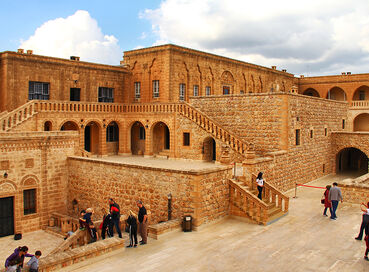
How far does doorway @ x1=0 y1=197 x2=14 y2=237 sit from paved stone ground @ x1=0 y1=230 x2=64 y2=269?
35cm

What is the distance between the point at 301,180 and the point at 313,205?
5.68 meters

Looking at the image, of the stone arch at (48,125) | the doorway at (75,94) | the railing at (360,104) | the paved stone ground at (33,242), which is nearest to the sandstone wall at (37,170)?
the paved stone ground at (33,242)

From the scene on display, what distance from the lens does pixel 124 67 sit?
30375 mm

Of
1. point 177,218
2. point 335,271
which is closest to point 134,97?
point 177,218

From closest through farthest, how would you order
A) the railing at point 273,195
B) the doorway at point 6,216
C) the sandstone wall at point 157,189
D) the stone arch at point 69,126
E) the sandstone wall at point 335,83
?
the sandstone wall at point 157,189
the railing at point 273,195
the doorway at point 6,216
the stone arch at point 69,126
the sandstone wall at point 335,83

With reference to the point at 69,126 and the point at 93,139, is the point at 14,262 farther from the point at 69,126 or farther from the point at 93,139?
the point at 93,139

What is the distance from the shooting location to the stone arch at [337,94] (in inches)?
1642

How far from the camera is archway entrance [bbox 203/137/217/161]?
23.7m

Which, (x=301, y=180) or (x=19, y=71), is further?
(x=19, y=71)

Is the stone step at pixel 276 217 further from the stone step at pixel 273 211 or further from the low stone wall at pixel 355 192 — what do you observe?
the low stone wall at pixel 355 192

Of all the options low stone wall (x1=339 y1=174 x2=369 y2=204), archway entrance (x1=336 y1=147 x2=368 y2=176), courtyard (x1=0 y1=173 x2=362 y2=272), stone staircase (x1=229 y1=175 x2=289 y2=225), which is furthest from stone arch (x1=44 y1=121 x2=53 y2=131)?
archway entrance (x1=336 y1=147 x2=368 y2=176)

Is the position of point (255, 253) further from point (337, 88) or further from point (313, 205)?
point (337, 88)

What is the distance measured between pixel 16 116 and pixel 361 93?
119 feet

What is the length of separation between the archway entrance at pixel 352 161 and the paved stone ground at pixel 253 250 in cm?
1652
